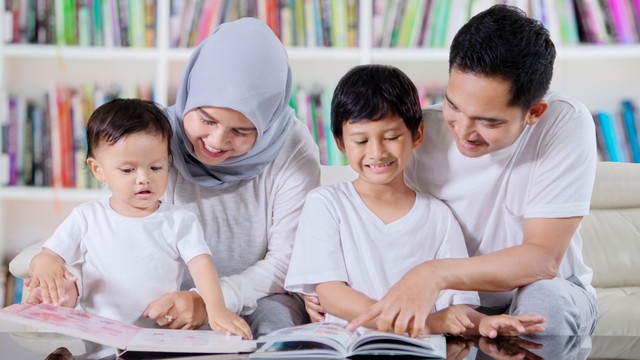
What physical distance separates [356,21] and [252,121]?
1428 millimetres

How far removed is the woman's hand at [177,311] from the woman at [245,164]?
2 centimetres

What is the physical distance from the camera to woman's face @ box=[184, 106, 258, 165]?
65.1 inches

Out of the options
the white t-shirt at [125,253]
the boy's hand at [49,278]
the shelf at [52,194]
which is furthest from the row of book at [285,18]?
the boy's hand at [49,278]

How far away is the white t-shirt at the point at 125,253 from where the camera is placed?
158cm

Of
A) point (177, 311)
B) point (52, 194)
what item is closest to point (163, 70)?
point (52, 194)

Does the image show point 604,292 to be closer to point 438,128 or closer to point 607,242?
point 607,242

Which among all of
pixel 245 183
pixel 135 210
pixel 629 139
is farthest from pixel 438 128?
pixel 629 139

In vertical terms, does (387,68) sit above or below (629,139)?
above

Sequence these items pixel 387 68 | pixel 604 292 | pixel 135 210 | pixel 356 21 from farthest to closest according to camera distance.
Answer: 1. pixel 356 21
2. pixel 604 292
3. pixel 387 68
4. pixel 135 210

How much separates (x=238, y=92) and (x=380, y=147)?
0.31 meters

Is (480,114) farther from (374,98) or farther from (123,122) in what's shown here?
(123,122)

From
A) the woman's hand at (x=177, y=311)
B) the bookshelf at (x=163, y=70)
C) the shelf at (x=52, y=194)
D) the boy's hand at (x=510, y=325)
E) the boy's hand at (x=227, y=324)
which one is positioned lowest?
the shelf at (x=52, y=194)

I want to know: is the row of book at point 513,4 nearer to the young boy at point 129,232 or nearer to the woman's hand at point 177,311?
the young boy at point 129,232

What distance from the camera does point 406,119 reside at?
1.66 m
